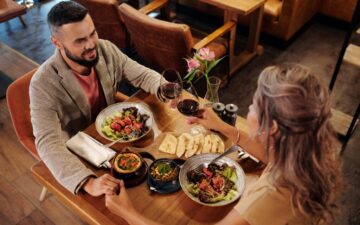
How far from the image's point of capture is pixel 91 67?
1.73m

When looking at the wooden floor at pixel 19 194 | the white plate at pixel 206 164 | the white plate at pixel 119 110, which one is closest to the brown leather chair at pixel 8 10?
the wooden floor at pixel 19 194

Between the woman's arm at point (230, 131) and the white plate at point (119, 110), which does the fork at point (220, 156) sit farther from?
the white plate at point (119, 110)

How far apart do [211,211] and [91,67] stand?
98 centimetres

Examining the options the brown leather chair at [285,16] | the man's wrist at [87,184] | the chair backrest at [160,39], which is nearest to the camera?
the man's wrist at [87,184]

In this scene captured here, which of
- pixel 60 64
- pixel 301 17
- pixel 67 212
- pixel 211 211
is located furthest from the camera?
pixel 301 17

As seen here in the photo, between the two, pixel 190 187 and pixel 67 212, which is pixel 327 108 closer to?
pixel 190 187

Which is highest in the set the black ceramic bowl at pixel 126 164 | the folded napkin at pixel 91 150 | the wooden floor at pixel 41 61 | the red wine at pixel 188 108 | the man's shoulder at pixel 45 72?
the man's shoulder at pixel 45 72

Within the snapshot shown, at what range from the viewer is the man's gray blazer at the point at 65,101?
134 centimetres

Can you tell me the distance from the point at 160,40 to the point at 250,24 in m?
1.38

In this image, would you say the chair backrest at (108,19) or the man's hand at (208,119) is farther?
the chair backrest at (108,19)

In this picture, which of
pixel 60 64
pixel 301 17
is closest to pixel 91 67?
pixel 60 64

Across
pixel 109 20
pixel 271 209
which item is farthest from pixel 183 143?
pixel 109 20

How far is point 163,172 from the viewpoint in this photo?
1323 millimetres

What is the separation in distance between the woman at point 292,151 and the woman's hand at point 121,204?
1.16 ft
